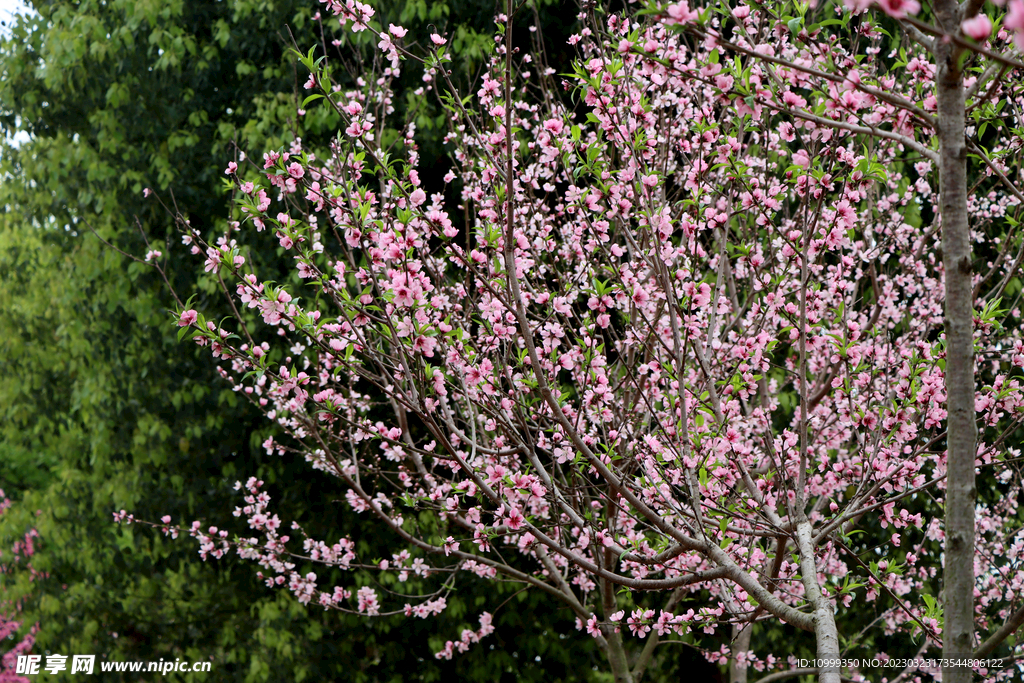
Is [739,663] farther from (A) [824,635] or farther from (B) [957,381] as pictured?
(B) [957,381]

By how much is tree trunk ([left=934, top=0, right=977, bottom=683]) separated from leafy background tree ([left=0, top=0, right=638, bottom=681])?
4.23 meters

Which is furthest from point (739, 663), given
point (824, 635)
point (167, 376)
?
point (167, 376)

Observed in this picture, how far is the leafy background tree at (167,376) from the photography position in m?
6.25

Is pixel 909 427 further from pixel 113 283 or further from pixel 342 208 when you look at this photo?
pixel 113 283

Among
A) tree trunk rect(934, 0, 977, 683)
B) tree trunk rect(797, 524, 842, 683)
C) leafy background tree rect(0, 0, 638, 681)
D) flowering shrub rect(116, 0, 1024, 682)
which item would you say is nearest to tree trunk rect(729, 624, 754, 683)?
flowering shrub rect(116, 0, 1024, 682)

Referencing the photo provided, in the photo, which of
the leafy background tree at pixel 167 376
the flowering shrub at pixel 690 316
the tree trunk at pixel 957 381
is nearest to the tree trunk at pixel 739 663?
the flowering shrub at pixel 690 316

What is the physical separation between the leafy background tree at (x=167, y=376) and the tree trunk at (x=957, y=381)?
4234 millimetres

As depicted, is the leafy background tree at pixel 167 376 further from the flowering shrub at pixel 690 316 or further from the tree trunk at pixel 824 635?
the tree trunk at pixel 824 635

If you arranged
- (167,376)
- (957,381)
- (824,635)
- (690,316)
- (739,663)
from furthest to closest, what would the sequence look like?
1. (167,376)
2. (739,663)
3. (690,316)
4. (824,635)
5. (957,381)

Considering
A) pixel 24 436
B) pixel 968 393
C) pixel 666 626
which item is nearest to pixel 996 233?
pixel 666 626

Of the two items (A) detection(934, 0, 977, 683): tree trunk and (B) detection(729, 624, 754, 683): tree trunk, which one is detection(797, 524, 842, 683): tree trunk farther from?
(B) detection(729, 624, 754, 683): tree trunk

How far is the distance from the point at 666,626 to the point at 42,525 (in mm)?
5858

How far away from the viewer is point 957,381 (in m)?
2.18

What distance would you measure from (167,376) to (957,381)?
591 cm
